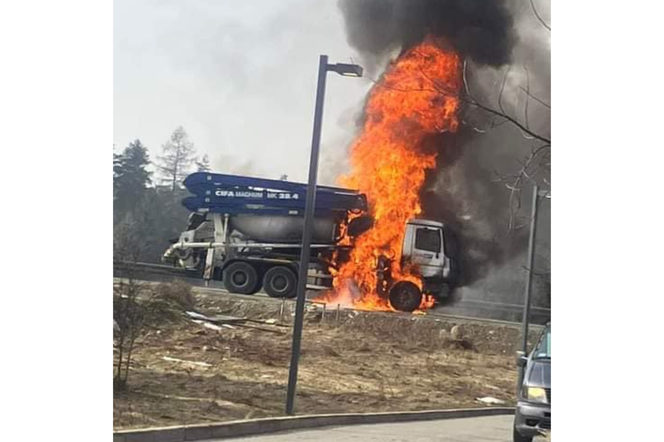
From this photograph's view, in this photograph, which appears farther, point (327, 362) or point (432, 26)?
point (432, 26)

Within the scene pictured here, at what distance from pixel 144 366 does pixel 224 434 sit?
0.67 meters

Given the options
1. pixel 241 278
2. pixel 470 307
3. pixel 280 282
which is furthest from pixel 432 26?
pixel 241 278

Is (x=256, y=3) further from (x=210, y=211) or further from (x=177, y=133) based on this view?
(x=210, y=211)

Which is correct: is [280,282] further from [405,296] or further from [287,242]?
[405,296]

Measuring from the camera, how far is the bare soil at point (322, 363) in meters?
4.75

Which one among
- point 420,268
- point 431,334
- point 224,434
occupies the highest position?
point 420,268

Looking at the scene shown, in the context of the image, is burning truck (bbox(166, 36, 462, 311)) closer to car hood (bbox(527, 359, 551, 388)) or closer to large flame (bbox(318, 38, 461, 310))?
large flame (bbox(318, 38, 461, 310))

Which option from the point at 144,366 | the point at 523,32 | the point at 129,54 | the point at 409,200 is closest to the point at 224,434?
the point at 144,366

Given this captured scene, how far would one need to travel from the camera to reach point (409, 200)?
493 centimetres

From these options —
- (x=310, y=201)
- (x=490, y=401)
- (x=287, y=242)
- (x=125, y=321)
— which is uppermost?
(x=310, y=201)

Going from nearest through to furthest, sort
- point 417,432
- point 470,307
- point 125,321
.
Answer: point 417,432, point 125,321, point 470,307

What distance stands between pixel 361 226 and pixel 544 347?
4.59ft

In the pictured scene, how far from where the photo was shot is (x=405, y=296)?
16.2 feet
